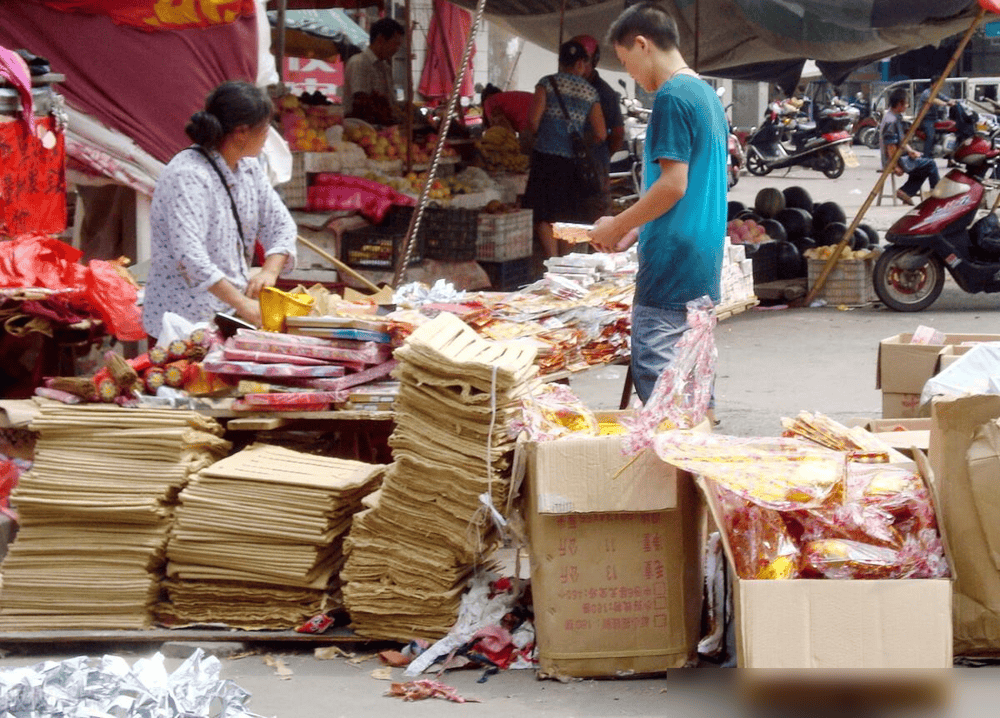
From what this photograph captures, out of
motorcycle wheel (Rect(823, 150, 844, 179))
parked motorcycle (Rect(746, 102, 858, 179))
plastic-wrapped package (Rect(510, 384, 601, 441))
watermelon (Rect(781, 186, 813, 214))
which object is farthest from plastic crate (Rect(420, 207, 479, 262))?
motorcycle wheel (Rect(823, 150, 844, 179))

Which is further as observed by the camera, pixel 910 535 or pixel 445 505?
pixel 445 505

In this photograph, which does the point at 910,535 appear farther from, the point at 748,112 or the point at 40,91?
the point at 748,112

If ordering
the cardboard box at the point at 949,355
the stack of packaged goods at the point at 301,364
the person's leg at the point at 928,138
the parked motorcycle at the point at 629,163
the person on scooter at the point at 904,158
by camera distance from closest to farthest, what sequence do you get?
1. the stack of packaged goods at the point at 301,364
2. the cardboard box at the point at 949,355
3. the parked motorcycle at the point at 629,163
4. the person on scooter at the point at 904,158
5. the person's leg at the point at 928,138

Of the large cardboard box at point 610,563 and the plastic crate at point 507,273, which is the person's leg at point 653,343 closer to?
the large cardboard box at point 610,563

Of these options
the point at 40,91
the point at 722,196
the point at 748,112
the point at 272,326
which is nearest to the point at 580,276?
the point at 722,196

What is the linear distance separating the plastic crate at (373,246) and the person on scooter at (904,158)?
8.47 meters

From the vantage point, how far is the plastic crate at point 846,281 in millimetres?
11398

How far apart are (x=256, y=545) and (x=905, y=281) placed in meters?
7.75

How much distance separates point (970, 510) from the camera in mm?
3783

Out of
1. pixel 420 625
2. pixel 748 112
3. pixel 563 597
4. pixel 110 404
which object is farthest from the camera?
pixel 748 112

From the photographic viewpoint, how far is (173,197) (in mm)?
5195

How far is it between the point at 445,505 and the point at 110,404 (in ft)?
4.40

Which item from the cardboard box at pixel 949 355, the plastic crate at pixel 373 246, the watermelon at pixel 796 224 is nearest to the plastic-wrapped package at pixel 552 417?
the cardboard box at pixel 949 355

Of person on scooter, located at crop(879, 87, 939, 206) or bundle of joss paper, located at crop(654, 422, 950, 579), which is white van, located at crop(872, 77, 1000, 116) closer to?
person on scooter, located at crop(879, 87, 939, 206)
